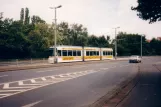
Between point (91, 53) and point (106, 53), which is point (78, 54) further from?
point (106, 53)

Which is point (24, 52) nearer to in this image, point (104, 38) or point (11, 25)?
point (11, 25)

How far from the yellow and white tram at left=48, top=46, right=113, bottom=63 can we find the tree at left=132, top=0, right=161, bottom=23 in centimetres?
2201

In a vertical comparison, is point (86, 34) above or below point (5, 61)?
above

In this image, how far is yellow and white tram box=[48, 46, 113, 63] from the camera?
39.4 m

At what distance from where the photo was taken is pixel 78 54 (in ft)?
145

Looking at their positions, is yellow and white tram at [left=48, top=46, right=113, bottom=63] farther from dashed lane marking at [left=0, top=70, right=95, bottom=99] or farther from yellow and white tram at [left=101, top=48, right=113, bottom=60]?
dashed lane marking at [left=0, top=70, right=95, bottom=99]

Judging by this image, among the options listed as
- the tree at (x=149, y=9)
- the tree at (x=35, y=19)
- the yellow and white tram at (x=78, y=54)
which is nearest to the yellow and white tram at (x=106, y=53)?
the yellow and white tram at (x=78, y=54)

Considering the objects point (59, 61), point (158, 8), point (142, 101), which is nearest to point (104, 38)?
point (59, 61)

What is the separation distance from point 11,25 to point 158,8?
3768cm

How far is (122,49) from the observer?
3679 inches

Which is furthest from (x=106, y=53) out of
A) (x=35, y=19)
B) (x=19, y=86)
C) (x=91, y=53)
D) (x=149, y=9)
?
(x=19, y=86)

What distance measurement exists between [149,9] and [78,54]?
27942 millimetres

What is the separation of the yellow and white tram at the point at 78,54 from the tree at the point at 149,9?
2201 centimetres

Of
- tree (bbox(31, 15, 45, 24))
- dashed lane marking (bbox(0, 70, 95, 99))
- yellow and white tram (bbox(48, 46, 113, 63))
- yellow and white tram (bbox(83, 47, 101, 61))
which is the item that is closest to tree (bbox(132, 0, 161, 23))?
dashed lane marking (bbox(0, 70, 95, 99))
